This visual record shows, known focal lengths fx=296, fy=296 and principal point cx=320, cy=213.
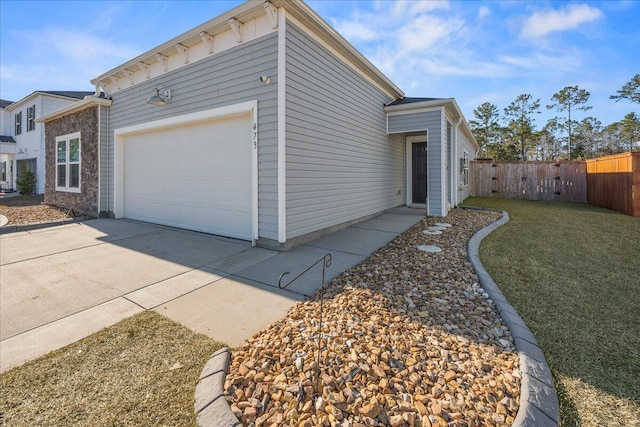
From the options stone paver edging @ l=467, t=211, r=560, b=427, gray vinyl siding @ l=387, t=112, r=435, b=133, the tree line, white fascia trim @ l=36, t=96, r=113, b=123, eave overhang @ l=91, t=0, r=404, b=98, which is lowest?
stone paver edging @ l=467, t=211, r=560, b=427

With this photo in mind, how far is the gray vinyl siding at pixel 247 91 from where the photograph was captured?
5.04 m

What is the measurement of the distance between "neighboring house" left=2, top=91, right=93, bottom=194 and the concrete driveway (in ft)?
43.4

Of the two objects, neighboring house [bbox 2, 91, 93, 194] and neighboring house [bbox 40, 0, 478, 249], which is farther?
neighboring house [bbox 2, 91, 93, 194]

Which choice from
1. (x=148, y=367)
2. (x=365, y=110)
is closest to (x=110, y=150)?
(x=365, y=110)

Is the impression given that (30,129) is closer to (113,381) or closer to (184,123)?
(184,123)

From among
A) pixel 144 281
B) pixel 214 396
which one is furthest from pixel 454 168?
pixel 214 396

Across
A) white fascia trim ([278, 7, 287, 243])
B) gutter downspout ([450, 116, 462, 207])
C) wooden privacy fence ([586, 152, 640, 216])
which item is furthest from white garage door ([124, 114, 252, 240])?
wooden privacy fence ([586, 152, 640, 216])

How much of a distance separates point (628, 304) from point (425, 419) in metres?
3.23

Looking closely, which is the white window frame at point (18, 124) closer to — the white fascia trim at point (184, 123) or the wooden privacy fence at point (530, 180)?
the white fascia trim at point (184, 123)

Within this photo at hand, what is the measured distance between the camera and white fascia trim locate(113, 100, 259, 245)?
5.25 metres

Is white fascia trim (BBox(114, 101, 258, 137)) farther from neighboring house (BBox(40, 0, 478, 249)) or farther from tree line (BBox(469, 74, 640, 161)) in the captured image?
tree line (BBox(469, 74, 640, 161))

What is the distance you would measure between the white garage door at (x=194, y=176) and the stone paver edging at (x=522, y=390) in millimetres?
3795

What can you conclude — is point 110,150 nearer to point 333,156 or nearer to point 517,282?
point 333,156

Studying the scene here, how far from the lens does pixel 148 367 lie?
6.93 ft
